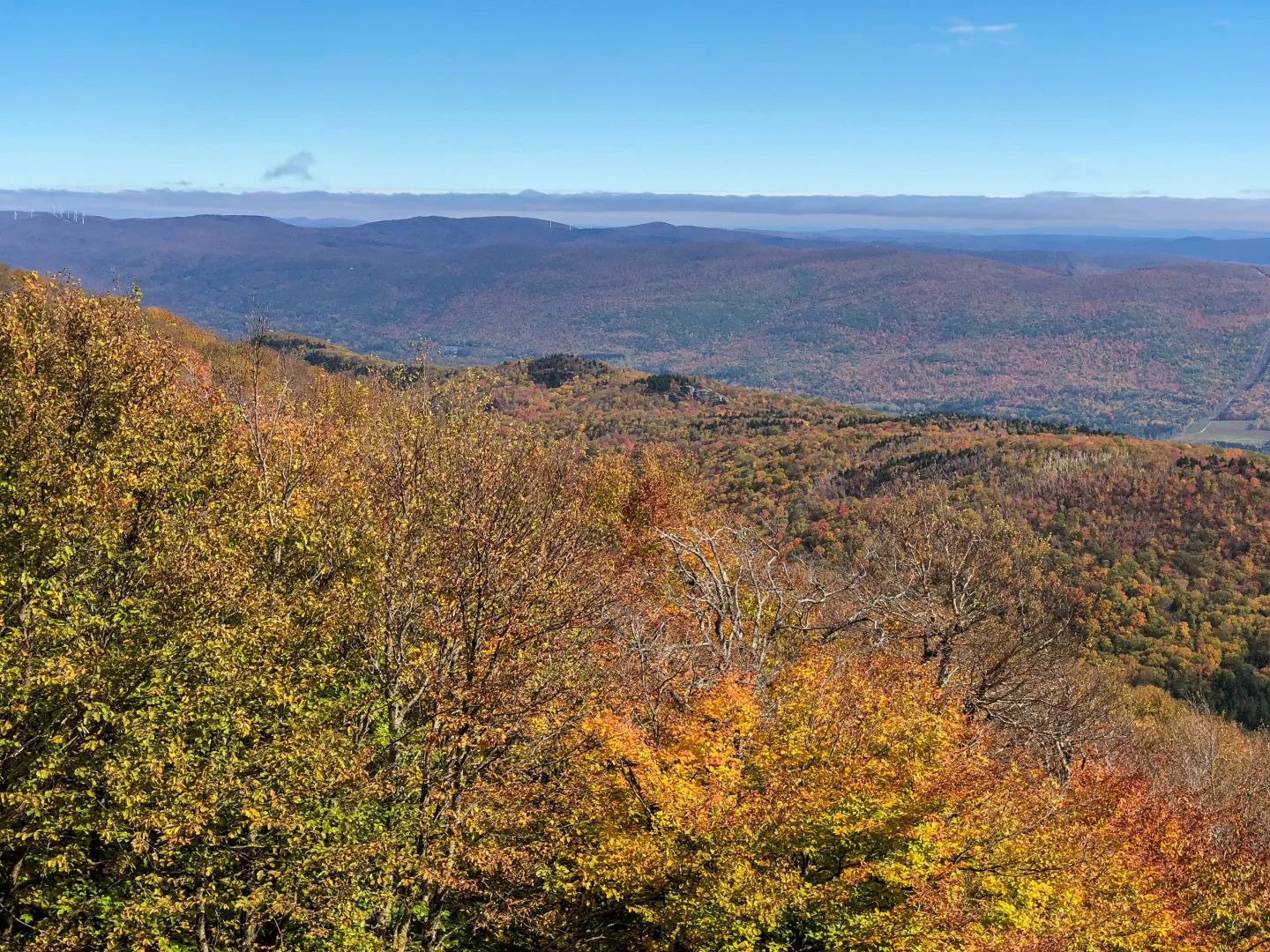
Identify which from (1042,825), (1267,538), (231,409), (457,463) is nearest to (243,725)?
(457,463)

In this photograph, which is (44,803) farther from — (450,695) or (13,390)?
(13,390)

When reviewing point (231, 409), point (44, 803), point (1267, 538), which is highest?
point (231, 409)

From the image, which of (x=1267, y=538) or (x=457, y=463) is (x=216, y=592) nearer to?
(x=457, y=463)

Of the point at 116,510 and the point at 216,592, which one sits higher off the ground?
the point at 116,510

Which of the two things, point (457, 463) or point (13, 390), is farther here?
point (457, 463)

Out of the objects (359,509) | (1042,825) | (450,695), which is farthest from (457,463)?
(1042,825)

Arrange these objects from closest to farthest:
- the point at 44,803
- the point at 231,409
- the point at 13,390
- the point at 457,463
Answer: the point at 44,803 → the point at 13,390 → the point at 457,463 → the point at 231,409

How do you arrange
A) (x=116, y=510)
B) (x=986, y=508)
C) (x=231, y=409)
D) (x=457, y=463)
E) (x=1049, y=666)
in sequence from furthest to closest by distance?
(x=986, y=508), (x=1049, y=666), (x=231, y=409), (x=457, y=463), (x=116, y=510)

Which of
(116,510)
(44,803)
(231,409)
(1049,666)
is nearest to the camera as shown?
(44,803)

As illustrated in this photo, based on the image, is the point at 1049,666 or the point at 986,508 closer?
the point at 1049,666
